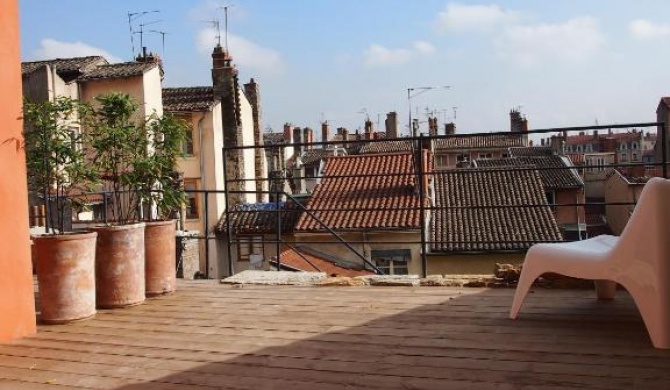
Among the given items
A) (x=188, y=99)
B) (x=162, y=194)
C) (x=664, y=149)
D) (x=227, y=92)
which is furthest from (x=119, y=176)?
(x=188, y=99)

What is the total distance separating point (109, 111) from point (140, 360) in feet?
5.48

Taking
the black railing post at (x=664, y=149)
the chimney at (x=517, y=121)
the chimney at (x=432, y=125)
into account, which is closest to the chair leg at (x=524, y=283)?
the black railing post at (x=664, y=149)

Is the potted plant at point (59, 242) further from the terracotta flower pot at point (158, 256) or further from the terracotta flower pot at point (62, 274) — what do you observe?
the terracotta flower pot at point (158, 256)

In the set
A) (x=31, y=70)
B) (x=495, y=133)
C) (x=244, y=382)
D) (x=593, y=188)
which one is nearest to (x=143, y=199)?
(x=244, y=382)

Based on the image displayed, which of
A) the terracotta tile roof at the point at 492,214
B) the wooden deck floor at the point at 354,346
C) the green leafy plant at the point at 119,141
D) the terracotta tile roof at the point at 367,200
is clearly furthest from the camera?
the terracotta tile roof at the point at 492,214

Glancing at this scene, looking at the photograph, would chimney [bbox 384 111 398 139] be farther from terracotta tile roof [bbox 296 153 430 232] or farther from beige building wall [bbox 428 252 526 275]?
beige building wall [bbox 428 252 526 275]

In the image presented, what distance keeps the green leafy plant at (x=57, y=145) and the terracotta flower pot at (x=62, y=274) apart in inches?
14.9

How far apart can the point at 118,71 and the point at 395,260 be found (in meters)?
11.2

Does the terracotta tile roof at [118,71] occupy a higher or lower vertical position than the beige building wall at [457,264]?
higher

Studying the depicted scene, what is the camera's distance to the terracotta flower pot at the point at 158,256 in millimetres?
3959

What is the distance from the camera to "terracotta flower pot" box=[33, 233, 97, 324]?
129 inches

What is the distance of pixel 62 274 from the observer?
3314mm

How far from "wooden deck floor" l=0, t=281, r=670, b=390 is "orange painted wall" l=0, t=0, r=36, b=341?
16 centimetres

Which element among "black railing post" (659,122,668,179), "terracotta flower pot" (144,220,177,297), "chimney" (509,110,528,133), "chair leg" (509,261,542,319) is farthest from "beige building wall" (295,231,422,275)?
"chimney" (509,110,528,133)
